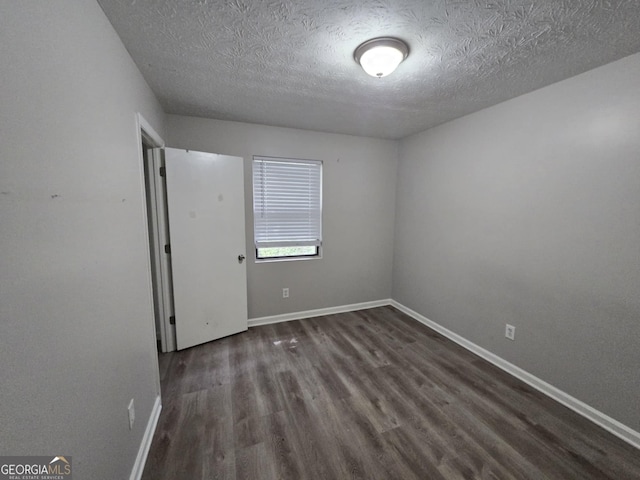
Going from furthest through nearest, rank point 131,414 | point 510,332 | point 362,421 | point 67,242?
point 510,332, point 362,421, point 131,414, point 67,242

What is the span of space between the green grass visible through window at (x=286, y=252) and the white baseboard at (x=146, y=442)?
68.1 inches

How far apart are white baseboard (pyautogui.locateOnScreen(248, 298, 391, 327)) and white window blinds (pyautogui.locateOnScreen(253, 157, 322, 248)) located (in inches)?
36.3

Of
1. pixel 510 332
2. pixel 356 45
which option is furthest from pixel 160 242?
pixel 510 332

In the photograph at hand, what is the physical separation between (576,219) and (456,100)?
1349mm

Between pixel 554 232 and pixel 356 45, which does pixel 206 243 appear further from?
pixel 554 232

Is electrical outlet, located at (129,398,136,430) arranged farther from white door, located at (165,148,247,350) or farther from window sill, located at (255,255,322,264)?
window sill, located at (255,255,322,264)

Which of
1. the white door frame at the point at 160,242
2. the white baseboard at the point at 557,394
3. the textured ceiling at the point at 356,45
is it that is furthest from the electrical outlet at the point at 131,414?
the white baseboard at the point at 557,394

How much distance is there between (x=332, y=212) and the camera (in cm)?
338

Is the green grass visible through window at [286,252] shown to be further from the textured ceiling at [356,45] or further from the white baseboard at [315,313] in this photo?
the textured ceiling at [356,45]

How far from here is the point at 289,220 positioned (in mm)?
3207

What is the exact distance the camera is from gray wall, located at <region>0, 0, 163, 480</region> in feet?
2.11

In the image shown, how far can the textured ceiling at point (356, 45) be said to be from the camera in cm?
121

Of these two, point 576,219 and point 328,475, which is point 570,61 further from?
point 328,475

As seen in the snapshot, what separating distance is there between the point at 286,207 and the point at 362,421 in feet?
7.63
